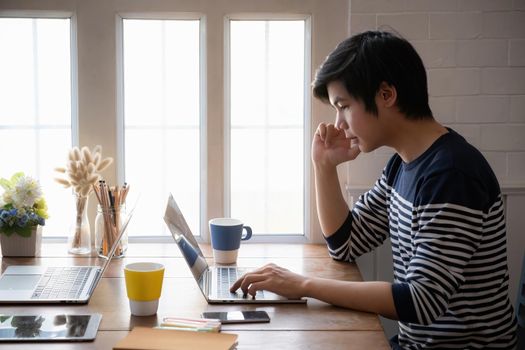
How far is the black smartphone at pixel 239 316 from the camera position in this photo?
1.45m

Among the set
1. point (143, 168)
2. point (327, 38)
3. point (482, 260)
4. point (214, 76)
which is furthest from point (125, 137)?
point (482, 260)

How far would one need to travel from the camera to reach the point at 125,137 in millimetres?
2406

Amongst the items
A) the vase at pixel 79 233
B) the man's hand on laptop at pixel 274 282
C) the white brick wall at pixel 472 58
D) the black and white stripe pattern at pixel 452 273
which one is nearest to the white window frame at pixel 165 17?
the white brick wall at pixel 472 58

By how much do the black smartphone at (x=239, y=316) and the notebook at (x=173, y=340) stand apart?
12 cm

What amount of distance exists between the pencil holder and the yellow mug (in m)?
0.55

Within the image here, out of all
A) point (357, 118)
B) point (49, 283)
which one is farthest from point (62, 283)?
point (357, 118)

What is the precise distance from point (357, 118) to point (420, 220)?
0.29 meters

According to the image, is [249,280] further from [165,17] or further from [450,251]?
[165,17]

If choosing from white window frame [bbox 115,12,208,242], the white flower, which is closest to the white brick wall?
white window frame [bbox 115,12,208,242]

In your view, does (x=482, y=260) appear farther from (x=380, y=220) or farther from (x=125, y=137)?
(x=125, y=137)

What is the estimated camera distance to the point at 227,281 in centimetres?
176

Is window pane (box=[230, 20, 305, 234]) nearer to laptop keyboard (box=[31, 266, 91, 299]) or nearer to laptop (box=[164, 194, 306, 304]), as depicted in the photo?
laptop (box=[164, 194, 306, 304])

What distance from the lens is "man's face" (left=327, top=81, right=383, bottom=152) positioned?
1.61 m

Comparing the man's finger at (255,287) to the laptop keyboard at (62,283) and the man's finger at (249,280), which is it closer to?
the man's finger at (249,280)
